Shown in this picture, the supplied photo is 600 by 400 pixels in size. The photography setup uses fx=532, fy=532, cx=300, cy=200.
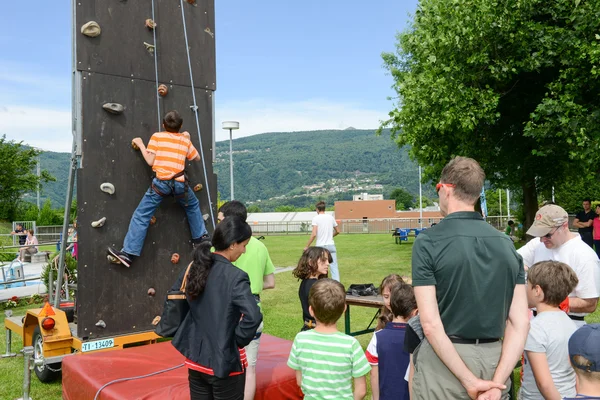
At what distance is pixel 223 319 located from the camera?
11.1 ft

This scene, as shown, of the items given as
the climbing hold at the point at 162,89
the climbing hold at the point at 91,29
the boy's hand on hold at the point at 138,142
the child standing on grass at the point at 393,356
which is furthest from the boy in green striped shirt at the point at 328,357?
the climbing hold at the point at 91,29

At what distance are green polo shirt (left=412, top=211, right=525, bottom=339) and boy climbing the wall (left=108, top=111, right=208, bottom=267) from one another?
404 centimetres

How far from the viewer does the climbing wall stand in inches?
237

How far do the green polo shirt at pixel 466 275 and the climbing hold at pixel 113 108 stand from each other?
14.9 ft

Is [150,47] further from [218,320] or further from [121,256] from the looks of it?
[218,320]

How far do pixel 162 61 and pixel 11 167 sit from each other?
44.2 metres

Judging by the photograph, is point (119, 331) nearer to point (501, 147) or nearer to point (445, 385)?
point (445, 385)

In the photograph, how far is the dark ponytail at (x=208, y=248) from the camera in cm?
339

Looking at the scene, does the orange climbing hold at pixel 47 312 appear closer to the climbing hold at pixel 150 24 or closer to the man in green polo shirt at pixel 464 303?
the climbing hold at pixel 150 24

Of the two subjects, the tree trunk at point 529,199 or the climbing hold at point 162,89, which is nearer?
the climbing hold at point 162,89

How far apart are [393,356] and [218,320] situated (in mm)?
1264

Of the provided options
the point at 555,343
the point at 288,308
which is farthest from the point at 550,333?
the point at 288,308

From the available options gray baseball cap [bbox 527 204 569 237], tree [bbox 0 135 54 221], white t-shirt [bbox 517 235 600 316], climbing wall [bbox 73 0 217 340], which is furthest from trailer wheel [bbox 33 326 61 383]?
tree [bbox 0 135 54 221]

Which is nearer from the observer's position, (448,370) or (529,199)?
(448,370)
